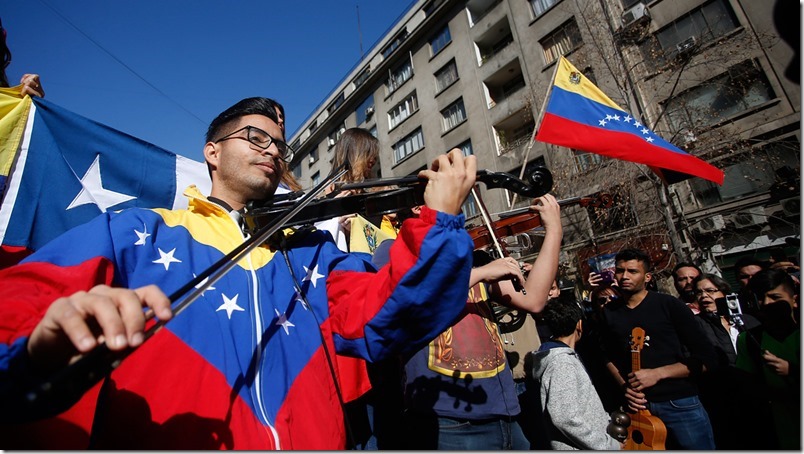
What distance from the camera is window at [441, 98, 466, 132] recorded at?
20172 millimetres

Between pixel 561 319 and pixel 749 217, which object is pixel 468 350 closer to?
pixel 561 319

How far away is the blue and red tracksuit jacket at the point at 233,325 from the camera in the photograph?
1068mm

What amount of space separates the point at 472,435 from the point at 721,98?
15.5 meters

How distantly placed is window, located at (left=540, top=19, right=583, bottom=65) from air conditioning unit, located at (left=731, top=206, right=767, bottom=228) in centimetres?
883

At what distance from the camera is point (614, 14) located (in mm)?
14367

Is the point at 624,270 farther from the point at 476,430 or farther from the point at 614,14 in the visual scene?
the point at 614,14

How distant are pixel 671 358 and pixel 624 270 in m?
0.92

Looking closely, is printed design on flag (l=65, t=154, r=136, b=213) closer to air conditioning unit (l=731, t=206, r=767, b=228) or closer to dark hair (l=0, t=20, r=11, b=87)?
dark hair (l=0, t=20, r=11, b=87)

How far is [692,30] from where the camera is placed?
12852 mm

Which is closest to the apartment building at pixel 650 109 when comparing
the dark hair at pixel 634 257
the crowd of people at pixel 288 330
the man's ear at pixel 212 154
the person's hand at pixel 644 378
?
the dark hair at pixel 634 257

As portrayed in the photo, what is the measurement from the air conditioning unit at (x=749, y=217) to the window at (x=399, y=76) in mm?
18309

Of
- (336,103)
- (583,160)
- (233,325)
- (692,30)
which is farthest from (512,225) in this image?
(336,103)

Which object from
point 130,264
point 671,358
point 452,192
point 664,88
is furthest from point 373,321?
point 664,88

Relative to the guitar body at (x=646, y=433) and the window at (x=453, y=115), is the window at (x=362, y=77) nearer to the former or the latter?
the window at (x=453, y=115)
